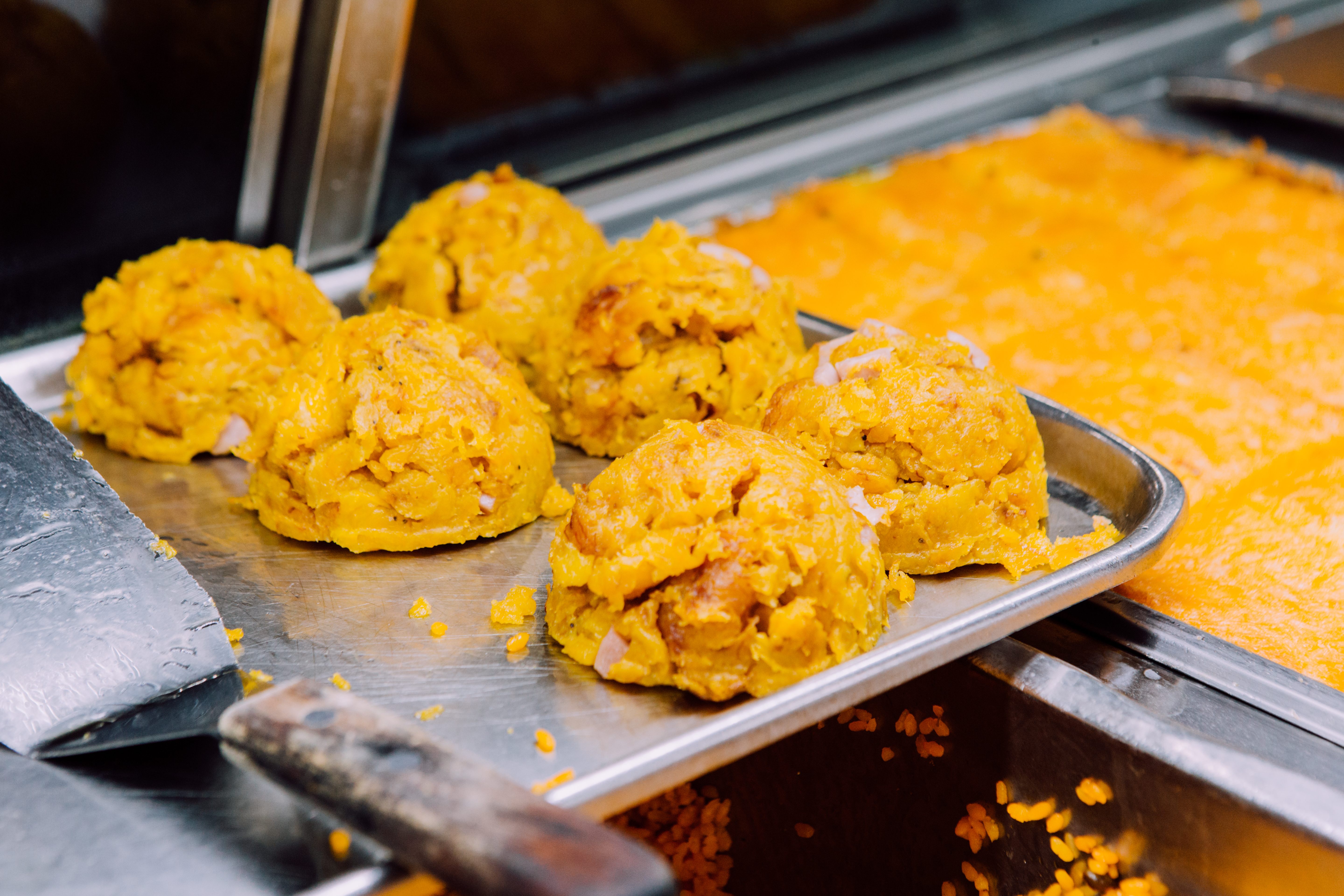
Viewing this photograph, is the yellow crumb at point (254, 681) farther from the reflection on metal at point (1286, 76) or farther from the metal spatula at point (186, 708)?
the reflection on metal at point (1286, 76)

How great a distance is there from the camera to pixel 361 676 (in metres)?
1.24

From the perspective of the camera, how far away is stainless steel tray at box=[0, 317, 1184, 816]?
1.08m

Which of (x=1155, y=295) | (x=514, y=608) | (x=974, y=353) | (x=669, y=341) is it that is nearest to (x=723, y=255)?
(x=669, y=341)

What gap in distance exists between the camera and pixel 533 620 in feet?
4.35

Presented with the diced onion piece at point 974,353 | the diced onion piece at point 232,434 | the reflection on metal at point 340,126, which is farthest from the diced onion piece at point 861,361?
the reflection on metal at point 340,126

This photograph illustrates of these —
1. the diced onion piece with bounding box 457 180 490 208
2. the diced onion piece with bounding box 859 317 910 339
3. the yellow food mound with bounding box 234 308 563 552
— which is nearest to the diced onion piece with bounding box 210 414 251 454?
the yellow food mound with bounding box 234 308 563 552

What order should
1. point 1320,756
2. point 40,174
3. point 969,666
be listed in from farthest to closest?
point 40,174 → point 969,666 → point 1320,756

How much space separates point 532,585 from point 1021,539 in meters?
0.60

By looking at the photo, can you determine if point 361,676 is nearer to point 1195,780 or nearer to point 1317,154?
point 1195,780

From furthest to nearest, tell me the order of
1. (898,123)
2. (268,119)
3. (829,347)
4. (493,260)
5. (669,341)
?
(898,123)
(268,119)
(493,260)
(669,341)
(829,347)

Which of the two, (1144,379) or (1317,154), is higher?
(1317,154)

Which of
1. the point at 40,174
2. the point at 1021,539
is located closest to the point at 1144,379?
the point at 1021,539

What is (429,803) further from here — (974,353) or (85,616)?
(974,353)

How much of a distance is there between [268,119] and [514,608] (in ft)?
3.44
